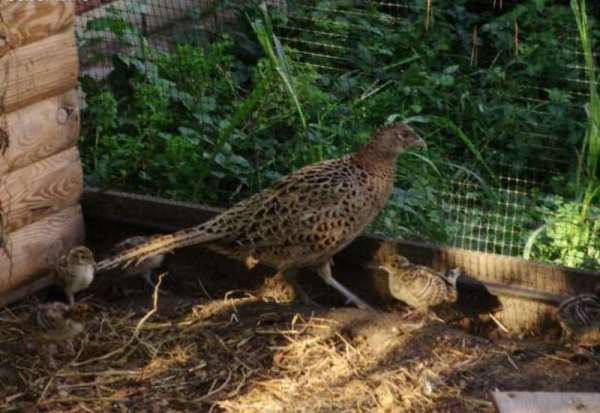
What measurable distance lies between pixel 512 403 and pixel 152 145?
3.48m

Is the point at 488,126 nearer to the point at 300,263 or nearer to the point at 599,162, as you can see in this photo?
the point at 599,162

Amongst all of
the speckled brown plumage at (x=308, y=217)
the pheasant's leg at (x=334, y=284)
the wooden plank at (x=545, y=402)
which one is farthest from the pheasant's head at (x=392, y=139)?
the wooden plank at (x=545, y=402)

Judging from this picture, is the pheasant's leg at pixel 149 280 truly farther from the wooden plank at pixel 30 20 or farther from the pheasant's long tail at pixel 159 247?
the wooden plank at pixel 30 20

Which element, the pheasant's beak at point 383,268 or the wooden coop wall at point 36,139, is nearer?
the wooden coop wall at point 36,139

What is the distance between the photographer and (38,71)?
22.3 feet

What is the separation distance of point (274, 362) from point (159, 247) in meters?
1.01

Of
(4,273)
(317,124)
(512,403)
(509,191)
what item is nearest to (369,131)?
(317,124)

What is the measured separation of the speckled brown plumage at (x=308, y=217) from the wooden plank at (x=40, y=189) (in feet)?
1.58

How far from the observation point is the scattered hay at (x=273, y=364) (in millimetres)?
5951

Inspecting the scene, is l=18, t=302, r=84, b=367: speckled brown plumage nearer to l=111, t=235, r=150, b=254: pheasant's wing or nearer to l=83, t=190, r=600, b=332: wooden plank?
l=111, t=235, r=150, b=254: pheasant's wing

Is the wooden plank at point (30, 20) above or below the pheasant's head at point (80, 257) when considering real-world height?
above

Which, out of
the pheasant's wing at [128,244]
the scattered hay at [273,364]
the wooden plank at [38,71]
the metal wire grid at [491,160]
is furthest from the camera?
the metal wire grid at [491,160]

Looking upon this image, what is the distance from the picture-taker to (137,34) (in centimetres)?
873

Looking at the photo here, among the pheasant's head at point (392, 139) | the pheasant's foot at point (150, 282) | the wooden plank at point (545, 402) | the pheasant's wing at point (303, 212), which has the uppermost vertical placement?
the pheasant's head at point (392, 139)
